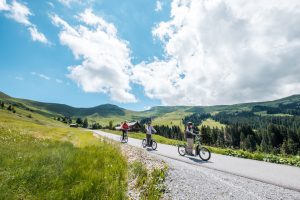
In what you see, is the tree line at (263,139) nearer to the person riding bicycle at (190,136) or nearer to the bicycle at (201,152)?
the person riding bicycle at (190,136)

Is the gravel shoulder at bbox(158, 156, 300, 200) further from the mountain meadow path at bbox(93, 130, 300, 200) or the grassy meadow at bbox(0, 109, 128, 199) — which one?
the grassy meadow at bbox(0, 109, 128, 199)

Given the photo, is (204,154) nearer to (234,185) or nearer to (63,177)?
(234,185)

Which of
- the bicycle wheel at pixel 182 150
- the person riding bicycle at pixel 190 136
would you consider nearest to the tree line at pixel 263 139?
the bicycle wheel at pixel 182 150

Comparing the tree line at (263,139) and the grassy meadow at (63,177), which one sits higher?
the tree line at (263,139)

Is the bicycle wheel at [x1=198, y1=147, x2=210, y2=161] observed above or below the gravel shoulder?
above

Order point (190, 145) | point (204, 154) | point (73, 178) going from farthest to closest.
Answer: point (190, 145) → point (204, 154) → point (73, 178)

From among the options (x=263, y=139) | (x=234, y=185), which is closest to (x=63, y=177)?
(x=234, y=185)

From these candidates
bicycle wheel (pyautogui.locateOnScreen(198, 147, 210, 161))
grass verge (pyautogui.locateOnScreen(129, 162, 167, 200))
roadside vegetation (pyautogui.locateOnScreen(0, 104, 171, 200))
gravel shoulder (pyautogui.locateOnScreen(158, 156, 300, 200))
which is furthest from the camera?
bicycle wheel (pyautogui.locateOnScreen(198, 147, 210, 161))

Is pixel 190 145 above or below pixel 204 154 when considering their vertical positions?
above

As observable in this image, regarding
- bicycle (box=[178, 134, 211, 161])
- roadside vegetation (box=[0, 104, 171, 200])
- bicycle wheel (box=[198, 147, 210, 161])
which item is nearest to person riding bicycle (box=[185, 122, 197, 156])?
bicycle (box=[178, 134, 211, 161])

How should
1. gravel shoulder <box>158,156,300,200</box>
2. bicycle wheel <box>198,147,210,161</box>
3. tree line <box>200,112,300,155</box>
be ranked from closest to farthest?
1. gravel shoulder <box>158,156,300,200</box>
2. bicycle wheel <box>198,147,210,161</box>
3. tree line <box>200,112,300,155</box>

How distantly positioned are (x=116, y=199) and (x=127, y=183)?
85.6 inches

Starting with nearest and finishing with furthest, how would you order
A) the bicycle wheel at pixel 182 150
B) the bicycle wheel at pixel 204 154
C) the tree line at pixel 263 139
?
the bicycle wheel at pixel 204 154 < the bicycle wheel at pixel 182 150 < the tree line at pixel 263 139

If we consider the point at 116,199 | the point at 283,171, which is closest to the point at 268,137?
the point at 283,171
